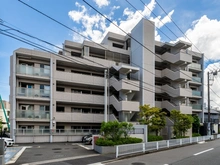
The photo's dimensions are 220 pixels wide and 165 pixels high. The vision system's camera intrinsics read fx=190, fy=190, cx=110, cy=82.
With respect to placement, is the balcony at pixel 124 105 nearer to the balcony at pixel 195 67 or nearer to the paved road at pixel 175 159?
the paved road at pixel 175 159

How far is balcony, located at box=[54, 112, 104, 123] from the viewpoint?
2242 centimetres

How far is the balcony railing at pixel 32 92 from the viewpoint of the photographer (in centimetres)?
2112

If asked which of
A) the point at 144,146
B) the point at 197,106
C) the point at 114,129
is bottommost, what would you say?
the point at 144,146

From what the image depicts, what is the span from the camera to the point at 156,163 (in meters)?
9.68

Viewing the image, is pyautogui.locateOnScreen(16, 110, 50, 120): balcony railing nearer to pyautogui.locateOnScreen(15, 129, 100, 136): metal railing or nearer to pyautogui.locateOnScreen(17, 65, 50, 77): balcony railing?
pyautogui.locateOnScreen(15, 129, 100, 136): metal railing

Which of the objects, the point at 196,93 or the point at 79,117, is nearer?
the point at 79,117

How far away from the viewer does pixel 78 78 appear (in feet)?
78.0

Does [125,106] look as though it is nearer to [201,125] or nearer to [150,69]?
[150,69]

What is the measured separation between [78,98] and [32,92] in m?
5.34

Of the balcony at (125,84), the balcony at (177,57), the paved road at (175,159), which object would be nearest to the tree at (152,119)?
the balcony at (125,84)

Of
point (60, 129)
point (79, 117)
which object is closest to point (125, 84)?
point (79, 117)

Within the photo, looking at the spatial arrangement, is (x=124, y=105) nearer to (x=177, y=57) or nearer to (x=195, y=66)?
(x=177, y=57)

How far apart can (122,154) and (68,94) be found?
13.1m

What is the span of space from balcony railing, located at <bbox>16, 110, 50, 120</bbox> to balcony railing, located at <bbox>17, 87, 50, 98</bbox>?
73.1 inches
